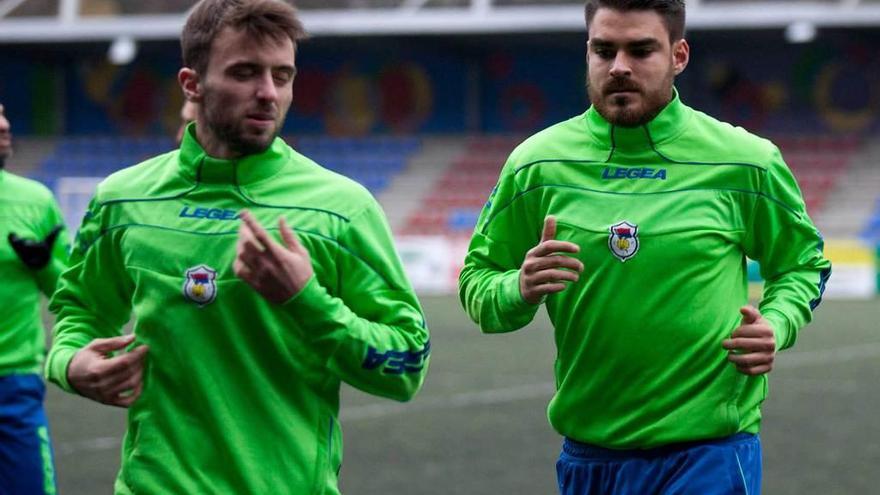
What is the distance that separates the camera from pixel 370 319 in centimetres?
322

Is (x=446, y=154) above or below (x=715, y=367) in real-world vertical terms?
below

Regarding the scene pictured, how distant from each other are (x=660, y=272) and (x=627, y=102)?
1.49 ft

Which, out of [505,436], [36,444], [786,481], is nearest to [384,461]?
[505,436]

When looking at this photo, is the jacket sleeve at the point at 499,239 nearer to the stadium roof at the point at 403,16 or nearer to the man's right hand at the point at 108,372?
the man's right hand at the point at 108,372

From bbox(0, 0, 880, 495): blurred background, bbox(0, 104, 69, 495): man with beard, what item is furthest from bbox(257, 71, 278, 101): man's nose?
bbox(0, 0, 880, 495): blurred background

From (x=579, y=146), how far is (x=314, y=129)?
→ 33.1 metres

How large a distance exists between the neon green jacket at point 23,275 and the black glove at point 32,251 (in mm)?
24

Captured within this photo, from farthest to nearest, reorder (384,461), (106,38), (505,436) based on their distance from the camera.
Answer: (106,38), (505,436), (384,461)

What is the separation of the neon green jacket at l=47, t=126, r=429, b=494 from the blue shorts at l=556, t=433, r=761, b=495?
0.92 meters

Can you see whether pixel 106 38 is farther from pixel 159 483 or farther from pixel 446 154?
pixel 159 483

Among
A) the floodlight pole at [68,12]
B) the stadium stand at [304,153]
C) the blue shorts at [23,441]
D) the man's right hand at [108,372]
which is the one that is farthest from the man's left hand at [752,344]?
the floodlight pole at [68,12]

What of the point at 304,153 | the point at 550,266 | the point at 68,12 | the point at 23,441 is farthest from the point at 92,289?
the point at 68,12

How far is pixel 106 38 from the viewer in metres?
34.3

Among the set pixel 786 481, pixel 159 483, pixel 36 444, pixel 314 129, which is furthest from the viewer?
pixel 314 129
